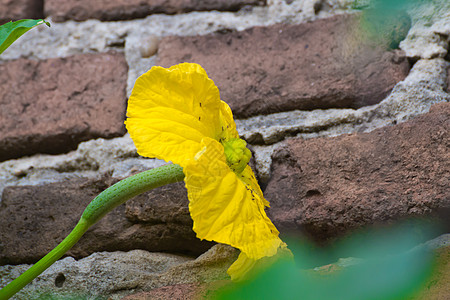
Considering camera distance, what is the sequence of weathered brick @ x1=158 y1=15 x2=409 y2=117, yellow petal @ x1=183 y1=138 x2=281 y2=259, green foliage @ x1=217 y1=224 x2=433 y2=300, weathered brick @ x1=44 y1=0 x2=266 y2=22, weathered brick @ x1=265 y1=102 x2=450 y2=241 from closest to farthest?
green foliage @ x1=217 y1=224 x2=433 y2=300
yellow petal @ x1=183 y1=138 x2=281 y2=259
weathered brick @ x1=265 y1=102 x2=450 y2=241
weathered brick @ x1=158 y1=15 x2=409 y2=117
weathered brick @ x1=44 y1=0 x2=266 y2=22

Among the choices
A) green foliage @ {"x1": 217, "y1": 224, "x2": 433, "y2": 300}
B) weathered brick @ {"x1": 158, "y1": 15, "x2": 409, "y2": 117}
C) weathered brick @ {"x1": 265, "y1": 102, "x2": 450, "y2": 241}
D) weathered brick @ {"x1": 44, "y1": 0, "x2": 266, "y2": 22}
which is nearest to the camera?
green foliage @ {"x1": 217, "y1": 224, "x2": 433, "y2": 300}

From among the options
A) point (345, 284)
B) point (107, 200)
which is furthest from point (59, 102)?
point (345, 284)

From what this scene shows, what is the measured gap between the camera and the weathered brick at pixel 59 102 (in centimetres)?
77

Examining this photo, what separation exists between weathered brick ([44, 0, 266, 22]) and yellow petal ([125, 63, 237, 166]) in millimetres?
357

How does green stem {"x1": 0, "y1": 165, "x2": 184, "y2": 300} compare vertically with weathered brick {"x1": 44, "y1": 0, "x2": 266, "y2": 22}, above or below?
below

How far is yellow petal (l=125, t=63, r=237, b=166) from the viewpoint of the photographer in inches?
18.4

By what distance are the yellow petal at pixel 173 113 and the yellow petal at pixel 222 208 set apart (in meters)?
0.02

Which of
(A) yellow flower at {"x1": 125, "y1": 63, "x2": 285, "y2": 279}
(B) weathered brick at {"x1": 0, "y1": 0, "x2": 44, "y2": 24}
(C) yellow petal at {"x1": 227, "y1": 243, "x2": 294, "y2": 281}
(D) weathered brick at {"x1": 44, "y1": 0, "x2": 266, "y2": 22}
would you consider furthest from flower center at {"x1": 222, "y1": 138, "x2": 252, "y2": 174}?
(B) weathered brick at {"x1": 0, "y1": 0, "x2": 44, "y2": 24}

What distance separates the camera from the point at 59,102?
2.63 feet

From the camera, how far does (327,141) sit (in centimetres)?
67

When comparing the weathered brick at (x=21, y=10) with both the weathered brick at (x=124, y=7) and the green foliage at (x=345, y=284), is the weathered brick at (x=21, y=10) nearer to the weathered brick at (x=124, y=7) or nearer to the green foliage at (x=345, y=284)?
the weathered brick at (x=124, y=7)

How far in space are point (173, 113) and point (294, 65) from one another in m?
0.32

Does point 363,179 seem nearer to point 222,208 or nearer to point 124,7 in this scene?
point 222,208

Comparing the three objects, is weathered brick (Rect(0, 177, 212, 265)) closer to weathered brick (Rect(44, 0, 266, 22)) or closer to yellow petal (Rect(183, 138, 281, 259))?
yellow petal (Rect(183, 138, 281, 259))
